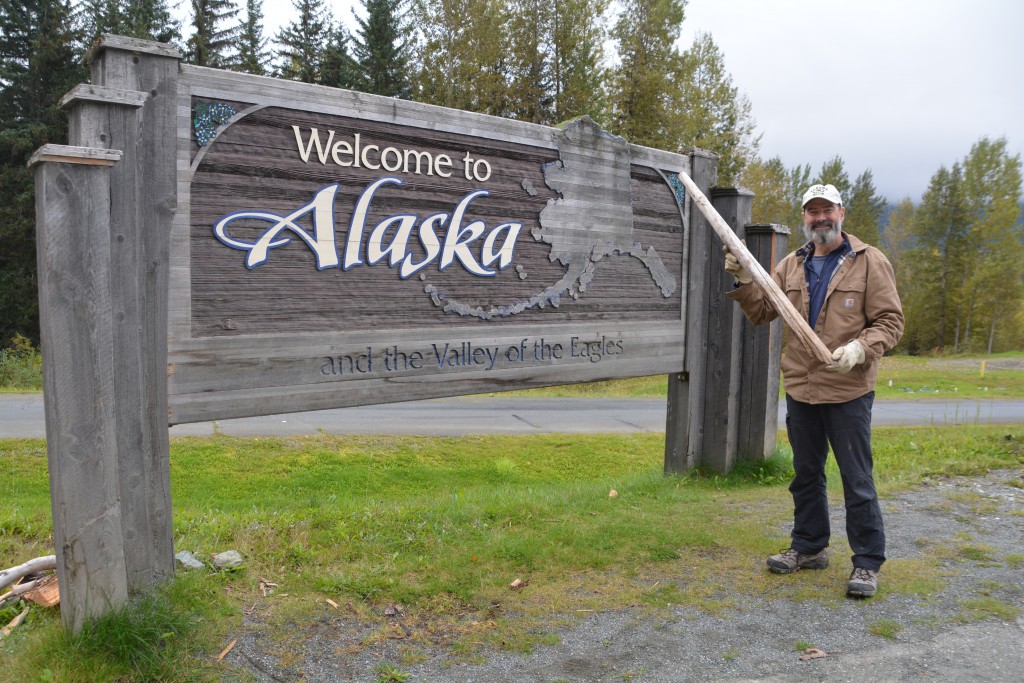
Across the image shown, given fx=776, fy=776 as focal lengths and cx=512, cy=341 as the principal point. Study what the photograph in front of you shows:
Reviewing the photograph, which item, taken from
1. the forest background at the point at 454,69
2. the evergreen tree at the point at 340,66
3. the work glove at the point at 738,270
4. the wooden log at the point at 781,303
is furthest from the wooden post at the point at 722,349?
the evergreen tree at the point at 340,66

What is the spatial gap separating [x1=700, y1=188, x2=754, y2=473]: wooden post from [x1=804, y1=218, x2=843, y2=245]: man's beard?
2.27 meters

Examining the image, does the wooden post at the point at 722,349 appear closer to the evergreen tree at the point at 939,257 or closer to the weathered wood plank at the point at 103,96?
the weathered wood plank at the point at 103,96

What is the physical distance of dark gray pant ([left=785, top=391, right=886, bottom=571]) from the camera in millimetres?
4148

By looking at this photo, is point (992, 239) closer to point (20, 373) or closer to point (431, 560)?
point (20, 373)

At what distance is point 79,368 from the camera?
308 centimetres

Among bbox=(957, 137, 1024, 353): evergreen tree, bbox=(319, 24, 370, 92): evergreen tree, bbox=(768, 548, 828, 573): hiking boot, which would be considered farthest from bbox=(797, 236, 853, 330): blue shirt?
bbox=(957, 137, 1024, 353): evergreen tree

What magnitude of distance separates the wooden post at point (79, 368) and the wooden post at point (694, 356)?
463cm

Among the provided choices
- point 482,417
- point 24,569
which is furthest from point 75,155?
point 482,417

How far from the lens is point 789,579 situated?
14.1 feet

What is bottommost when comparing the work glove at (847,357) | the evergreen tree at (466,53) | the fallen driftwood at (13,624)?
the fallen driftwood at (13,624)

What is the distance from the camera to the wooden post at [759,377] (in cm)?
681

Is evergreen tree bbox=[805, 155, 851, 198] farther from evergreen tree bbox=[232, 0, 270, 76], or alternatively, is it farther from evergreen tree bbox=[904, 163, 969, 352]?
evergreen tree bbox=[232, 0, 270, 76]

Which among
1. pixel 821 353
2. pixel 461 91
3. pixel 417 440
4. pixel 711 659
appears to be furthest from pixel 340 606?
pixel 461 91

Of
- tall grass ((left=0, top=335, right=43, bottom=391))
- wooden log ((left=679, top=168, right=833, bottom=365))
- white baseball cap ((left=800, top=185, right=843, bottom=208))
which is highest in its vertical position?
white baseball cap ((left=800, top=185, right=843, bottom=208))
